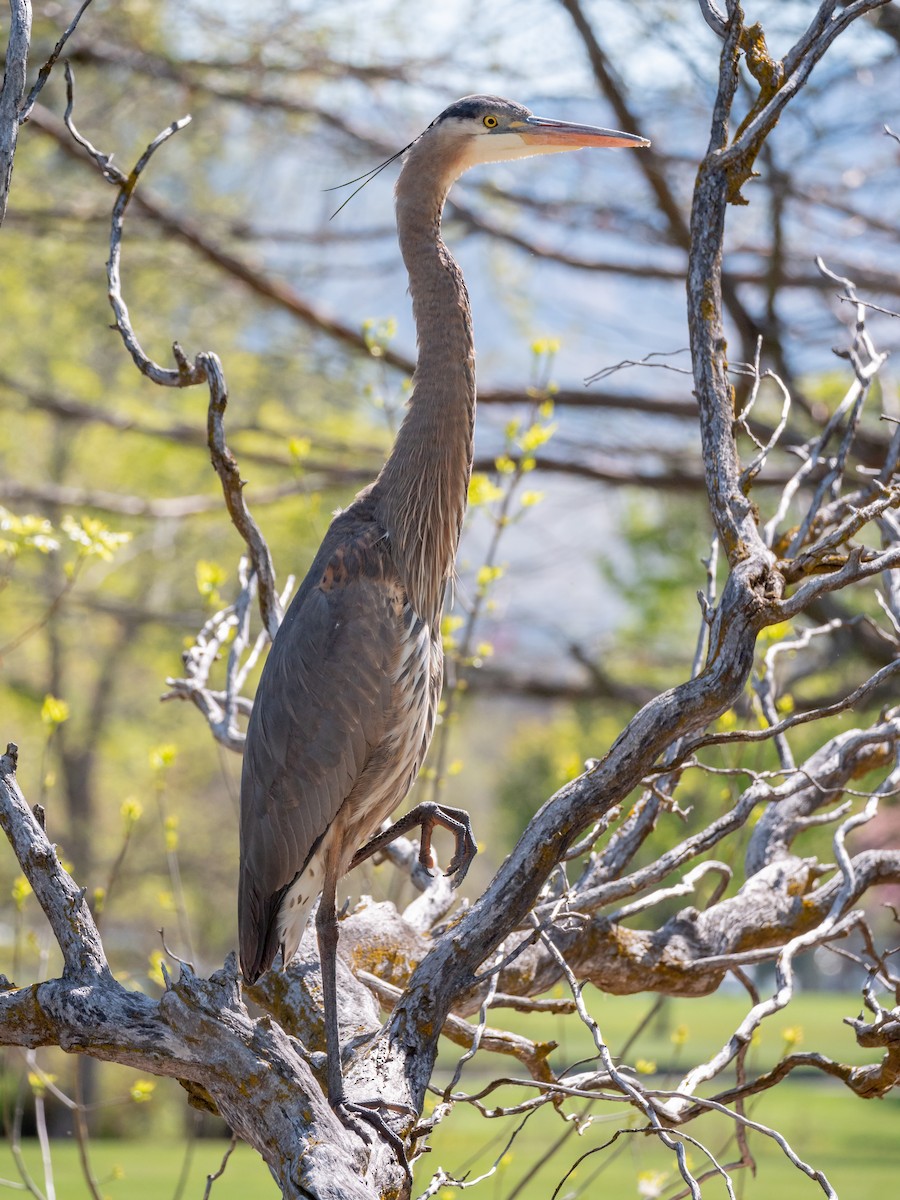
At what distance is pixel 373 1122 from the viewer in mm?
2139

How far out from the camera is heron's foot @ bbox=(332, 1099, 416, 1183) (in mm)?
2123

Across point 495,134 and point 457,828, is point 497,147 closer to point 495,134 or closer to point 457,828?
point 495,134

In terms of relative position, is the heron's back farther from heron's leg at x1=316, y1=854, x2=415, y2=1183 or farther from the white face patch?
the white face patch

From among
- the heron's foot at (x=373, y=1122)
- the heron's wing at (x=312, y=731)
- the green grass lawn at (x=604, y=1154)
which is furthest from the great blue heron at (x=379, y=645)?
the green grass lawn at (x=604, y=1154)

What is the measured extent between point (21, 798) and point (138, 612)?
8558 mm

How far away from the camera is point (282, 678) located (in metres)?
2.94

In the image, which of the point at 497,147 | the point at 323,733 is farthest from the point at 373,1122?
the point at 497,147

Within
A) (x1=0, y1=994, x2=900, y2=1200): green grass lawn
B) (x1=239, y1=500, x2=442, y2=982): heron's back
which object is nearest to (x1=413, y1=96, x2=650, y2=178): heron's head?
(x1=239, y1=500, x2=442, y2=982): heron's back

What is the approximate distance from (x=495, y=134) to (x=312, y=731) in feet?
4.85

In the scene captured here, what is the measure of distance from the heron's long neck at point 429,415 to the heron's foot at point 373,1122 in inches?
47.3

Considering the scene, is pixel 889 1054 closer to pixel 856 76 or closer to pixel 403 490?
pixel 403 490

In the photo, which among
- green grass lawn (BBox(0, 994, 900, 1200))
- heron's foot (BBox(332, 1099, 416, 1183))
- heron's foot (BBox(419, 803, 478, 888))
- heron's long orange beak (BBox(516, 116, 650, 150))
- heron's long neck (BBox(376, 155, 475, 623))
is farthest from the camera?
green grass lawn (BBox(0, 994, 900, 1200))

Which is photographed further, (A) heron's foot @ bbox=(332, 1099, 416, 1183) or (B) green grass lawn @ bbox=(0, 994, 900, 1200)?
(B) green grass lawn @ bbox=(0, 994, 900, 1200)

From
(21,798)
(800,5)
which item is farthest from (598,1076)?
(800,5)
